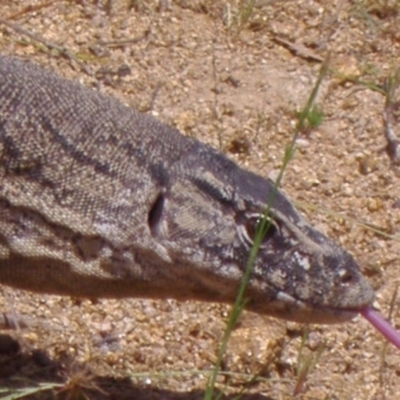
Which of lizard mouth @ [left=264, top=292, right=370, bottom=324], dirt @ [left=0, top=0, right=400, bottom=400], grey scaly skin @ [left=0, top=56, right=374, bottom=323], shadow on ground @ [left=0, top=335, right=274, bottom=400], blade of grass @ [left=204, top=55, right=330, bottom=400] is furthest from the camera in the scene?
dirt @ [left=0, top=0, right=400, bottom=400]

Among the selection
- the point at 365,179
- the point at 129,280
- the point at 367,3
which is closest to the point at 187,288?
the point at 129,280

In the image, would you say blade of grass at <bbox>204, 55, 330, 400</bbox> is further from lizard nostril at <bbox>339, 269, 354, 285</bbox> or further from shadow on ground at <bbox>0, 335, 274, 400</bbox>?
shadow on ground at <bbox>0, 335, 274, 400</bbox>

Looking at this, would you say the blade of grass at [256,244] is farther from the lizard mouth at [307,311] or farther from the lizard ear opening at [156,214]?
the lizard ear opening at [156,214]

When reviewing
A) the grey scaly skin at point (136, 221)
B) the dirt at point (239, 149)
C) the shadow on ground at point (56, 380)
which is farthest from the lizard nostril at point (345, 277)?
the shadow on ground at point (56, 380)

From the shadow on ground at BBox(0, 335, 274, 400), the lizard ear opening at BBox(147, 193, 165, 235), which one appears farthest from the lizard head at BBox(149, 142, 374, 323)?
the shadow on ground at BBox(0, 335, 274, 400)

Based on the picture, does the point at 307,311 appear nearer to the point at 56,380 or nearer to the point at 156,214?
the point at 156,214

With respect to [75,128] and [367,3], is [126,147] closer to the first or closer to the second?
[75,128]

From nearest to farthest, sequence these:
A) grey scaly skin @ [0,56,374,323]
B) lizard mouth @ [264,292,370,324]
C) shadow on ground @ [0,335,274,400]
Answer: grey scaly skin @ [0,56,374,323] → lizard mouth @ [264,292,370,324] → shadow on ground @ [0,335,274,400]

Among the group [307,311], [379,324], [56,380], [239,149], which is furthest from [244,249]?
[239,149]

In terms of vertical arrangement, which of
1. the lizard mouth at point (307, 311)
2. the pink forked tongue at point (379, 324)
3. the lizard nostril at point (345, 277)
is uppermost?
the lizard nostril at point (345, 277)
